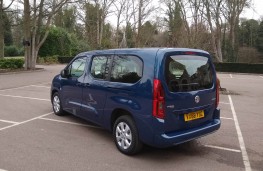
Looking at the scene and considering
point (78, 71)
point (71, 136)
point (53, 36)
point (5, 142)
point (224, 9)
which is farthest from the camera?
point (53, 36)

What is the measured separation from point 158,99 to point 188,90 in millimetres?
652

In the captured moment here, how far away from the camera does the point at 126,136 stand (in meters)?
5.00

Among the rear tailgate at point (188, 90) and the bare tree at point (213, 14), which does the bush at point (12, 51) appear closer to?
the bare tree at point (213, 14)

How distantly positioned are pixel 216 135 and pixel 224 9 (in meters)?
29.2

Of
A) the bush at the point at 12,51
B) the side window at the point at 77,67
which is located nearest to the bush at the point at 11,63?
the side window at the point at 77,67

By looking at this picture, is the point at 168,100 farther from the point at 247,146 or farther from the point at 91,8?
the point at 91,8

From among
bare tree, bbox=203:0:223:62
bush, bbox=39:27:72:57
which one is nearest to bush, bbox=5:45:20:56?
bush, bbox=39:27:72:57

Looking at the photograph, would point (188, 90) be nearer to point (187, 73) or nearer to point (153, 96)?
point (187, 73)

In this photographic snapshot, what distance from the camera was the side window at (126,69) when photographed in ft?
16.0

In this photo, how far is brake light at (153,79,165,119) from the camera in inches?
176

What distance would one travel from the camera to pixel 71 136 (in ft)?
19.6

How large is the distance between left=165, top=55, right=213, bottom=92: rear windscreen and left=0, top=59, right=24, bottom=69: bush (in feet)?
65.9

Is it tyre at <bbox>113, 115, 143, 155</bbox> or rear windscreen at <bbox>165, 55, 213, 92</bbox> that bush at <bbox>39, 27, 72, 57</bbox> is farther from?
rear windscreen at <bbox>165, 55, 213, 92</bbox>

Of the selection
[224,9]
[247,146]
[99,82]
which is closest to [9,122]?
[99,82]
